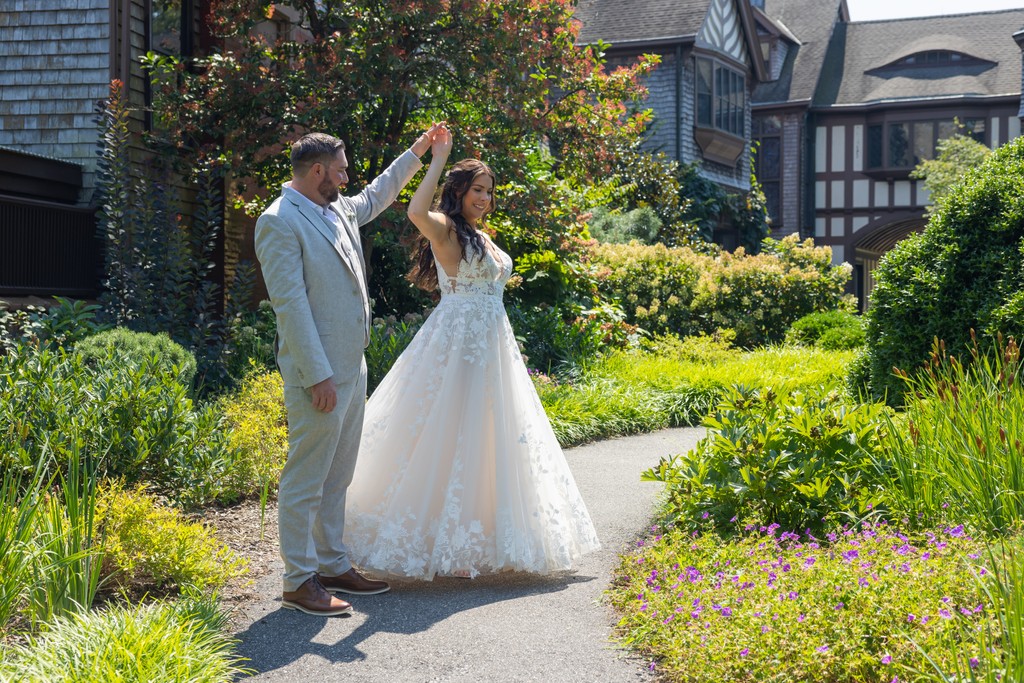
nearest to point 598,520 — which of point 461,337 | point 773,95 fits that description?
point 461,337

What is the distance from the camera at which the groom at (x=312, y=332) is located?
14.3 ft

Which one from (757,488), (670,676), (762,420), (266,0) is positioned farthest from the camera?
(266,0)

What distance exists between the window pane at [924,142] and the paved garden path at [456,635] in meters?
29.2

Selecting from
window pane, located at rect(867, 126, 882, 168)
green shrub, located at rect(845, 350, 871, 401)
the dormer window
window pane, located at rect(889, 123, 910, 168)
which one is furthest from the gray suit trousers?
the dormer window

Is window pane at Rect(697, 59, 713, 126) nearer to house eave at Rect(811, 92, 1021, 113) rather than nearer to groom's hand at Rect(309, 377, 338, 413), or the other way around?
house eave at Rect(811, 92, 1021, 113)

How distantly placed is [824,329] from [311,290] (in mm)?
12266

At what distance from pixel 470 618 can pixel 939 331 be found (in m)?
4.28

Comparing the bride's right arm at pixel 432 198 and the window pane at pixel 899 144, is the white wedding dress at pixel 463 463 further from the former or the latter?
the window pane at pixel 899 144

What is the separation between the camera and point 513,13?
1110 cm

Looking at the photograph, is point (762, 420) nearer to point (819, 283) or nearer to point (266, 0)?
point (266, 0)

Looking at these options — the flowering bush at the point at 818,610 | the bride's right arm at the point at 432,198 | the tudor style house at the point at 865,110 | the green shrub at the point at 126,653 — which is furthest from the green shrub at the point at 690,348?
the tudor style house at the point at 865,110

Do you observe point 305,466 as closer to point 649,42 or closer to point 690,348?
point 690,348

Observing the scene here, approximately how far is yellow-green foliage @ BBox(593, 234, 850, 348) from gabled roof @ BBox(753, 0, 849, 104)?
645 inches

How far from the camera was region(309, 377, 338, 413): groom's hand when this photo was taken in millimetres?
4367
